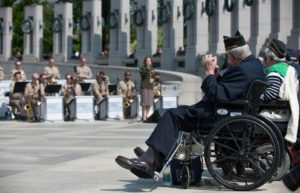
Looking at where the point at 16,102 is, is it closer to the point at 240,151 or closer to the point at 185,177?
the point at 185,177

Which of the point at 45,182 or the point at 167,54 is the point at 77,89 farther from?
the point at 167,54

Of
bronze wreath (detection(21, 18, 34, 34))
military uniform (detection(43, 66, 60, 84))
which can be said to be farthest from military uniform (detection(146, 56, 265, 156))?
bronze wreath (detection(21, 18, 34, 34))

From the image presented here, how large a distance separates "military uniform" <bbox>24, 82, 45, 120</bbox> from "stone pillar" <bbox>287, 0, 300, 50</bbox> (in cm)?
1017

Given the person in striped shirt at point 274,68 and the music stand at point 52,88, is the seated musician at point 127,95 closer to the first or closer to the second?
the music stand at point 52,88

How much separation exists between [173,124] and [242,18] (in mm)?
32014

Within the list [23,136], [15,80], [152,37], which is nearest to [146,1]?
[152,37]

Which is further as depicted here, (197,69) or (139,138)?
(197,69)

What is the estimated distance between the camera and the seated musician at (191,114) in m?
8.72

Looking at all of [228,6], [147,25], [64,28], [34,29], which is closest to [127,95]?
[228,6]

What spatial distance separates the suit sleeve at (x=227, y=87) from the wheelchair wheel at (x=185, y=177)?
0.74 m

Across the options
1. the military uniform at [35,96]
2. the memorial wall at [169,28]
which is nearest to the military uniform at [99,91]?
the military uniform at [35,96]

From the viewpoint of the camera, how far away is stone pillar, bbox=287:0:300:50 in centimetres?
3046

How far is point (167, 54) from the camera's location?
4572 centimetres

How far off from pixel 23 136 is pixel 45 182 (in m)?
7.76
